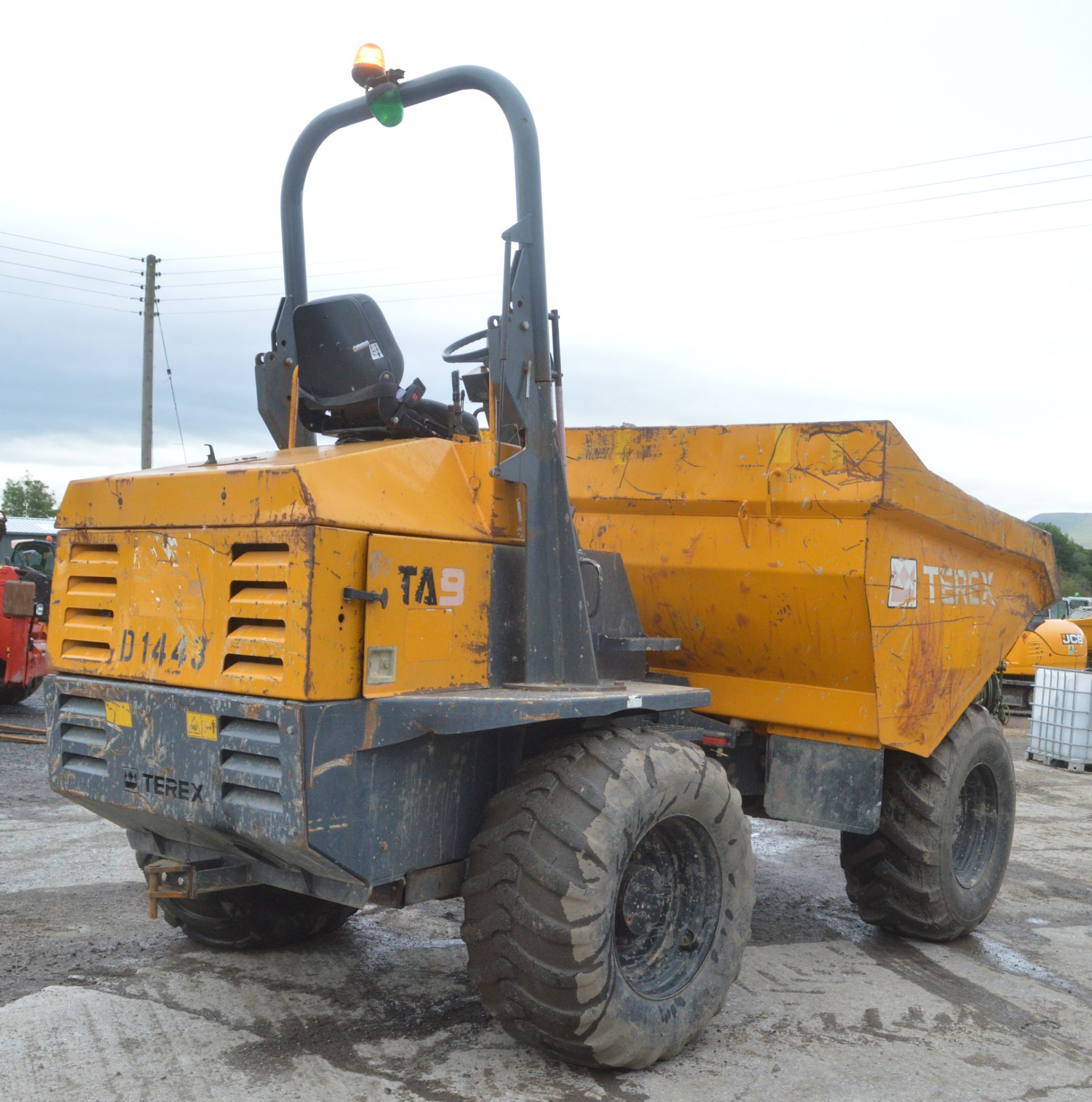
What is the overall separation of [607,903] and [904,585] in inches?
82.0

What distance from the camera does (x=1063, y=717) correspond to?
40.5ft

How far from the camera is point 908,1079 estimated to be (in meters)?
3.68

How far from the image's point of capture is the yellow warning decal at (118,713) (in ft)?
11.5

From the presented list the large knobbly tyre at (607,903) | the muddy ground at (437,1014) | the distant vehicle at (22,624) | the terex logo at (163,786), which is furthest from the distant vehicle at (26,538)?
the large knobbly tyre at (607,903)

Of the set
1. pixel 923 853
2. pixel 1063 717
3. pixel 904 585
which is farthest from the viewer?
pixel 1063 717

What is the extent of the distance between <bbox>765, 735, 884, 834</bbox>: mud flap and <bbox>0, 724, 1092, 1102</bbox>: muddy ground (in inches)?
25.3

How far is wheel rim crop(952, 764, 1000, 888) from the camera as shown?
570cm

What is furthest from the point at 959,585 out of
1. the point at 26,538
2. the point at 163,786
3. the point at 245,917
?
the point at 26,538

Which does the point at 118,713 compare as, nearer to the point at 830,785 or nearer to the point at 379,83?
the point at 379,83

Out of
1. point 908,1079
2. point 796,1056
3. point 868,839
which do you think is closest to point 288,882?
point 796,1056

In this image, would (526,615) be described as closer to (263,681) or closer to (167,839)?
(263,681)

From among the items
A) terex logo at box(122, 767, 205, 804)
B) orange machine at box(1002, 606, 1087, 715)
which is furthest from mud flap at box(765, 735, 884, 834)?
orange machine at box(1002, 606, 1087, 715)

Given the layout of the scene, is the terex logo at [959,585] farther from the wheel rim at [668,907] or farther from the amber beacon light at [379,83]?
the amber beacon light at [379,83]

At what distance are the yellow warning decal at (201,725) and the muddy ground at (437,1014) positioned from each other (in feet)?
3.45
